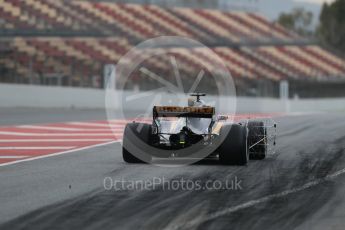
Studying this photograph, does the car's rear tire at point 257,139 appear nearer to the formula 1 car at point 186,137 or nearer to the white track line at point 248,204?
the formula 1 car at point 186,137

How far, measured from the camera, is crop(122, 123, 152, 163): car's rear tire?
11555mm

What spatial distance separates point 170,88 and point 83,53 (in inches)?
1025

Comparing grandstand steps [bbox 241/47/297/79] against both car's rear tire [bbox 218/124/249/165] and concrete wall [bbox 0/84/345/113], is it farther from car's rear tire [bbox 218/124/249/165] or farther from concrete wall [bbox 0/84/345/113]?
car's rear tire [bbox 218/124/249/165]

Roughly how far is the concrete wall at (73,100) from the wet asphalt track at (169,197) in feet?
53.6

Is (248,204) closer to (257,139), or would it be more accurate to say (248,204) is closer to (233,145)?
(233,145)

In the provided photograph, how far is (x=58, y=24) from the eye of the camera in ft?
124

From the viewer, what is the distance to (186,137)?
11305 millimetres

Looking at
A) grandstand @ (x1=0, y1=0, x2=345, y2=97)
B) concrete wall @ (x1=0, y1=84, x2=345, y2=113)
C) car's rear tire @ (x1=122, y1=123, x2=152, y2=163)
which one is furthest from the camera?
grandstand @ (x1=0, y1=0, x2=345, y2=97)

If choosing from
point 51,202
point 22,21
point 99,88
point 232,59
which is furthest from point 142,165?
point 232,59

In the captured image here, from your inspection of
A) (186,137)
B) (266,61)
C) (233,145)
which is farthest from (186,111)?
(266,61)

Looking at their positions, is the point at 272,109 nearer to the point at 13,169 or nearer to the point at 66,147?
the point at 66,147

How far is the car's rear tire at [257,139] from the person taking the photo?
496 inches

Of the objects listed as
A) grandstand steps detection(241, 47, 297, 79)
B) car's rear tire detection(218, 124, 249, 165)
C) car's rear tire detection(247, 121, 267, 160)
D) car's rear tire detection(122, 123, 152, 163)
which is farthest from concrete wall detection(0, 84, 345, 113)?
car's rear tire detection(218, 124, 249, 165)

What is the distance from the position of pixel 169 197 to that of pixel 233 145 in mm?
3008
